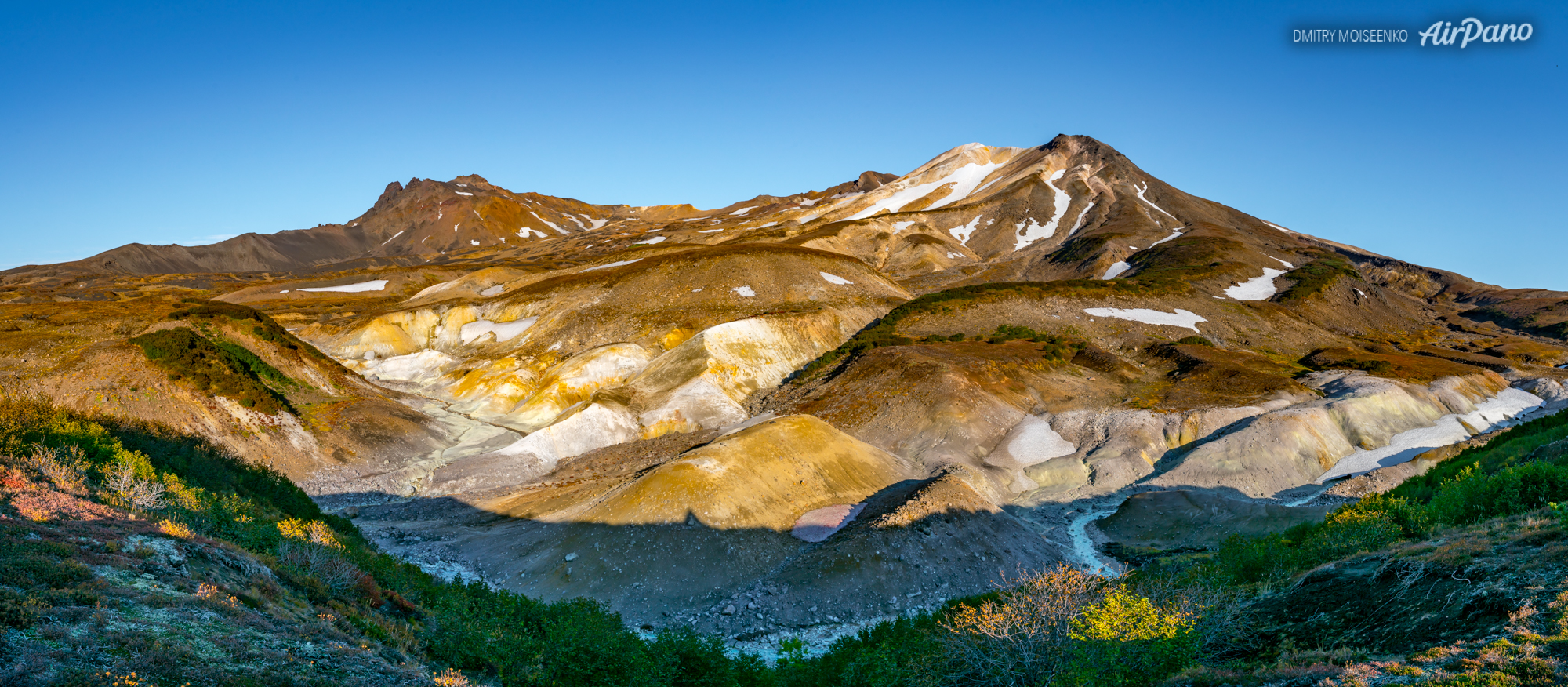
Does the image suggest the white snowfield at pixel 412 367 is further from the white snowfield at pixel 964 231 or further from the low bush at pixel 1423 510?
the white snowfield at pixel 964 231

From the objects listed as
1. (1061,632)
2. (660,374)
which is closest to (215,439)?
(660,374)

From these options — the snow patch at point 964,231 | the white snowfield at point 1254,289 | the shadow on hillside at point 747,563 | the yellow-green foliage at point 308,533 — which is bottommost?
the shadow on hillside at point 747,563

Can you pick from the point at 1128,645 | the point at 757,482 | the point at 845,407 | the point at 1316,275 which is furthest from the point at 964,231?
the point at 1128,645

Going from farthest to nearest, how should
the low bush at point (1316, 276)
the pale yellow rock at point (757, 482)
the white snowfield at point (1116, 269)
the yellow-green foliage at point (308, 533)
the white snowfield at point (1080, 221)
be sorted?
1. the white snowfield at point (1080, 221)
2. the white snowfield at point (1116, 269)
3. the low bush at point (1316, 276)
4. the pale yellow rock at point (757, 482)
5. the yellow-green foliage at point (308, 533)

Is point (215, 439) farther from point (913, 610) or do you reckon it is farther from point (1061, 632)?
point (1061, 632)

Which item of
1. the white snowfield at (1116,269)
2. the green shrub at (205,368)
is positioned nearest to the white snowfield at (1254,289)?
the white snowfield at (1116,269)

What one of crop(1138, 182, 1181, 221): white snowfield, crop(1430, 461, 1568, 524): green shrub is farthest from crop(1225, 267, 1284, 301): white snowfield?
crop(1430, 461, 1568, 524): green shrub

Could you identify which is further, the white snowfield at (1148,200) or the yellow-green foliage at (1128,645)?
the white snowfield at (1148,200)

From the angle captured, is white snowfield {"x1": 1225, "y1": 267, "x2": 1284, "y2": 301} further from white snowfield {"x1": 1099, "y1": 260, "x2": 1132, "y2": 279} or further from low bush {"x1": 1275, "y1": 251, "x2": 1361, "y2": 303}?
white snowfield {"x1": 1099, "y1": 260, "x2": 1132, "y2": 279}
